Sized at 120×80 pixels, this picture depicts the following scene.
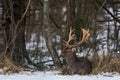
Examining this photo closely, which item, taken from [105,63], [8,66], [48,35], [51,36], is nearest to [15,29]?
[48,35]

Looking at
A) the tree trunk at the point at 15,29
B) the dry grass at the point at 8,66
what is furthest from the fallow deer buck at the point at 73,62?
the tree trunk at the point at 15,29

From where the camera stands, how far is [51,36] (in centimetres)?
1479

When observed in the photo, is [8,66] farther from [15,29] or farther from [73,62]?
[73,62]

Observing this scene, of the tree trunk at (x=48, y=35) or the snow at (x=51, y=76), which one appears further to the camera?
the tree trunk at (x=48, y=35)

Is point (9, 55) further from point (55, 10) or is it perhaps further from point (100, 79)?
point (55, 10)

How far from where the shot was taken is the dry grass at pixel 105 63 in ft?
43.5

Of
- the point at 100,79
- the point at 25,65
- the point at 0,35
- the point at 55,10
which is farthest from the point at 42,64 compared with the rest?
the point at 55,10

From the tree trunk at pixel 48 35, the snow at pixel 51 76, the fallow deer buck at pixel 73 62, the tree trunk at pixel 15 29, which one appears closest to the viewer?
the snow at pixel 51 76

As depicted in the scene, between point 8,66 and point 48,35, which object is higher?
point 48,35

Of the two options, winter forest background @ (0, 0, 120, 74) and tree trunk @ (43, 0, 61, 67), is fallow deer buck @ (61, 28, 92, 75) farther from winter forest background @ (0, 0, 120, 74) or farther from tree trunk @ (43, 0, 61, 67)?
tree trunk @ (43, 0, 61, 67)

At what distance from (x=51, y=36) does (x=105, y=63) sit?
79.6 inches

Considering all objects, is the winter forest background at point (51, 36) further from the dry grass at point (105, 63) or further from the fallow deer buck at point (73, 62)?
the fallow deer buck at point (73, 62)

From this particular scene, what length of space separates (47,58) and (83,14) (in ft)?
6.13

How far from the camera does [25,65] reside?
47.2 ft
